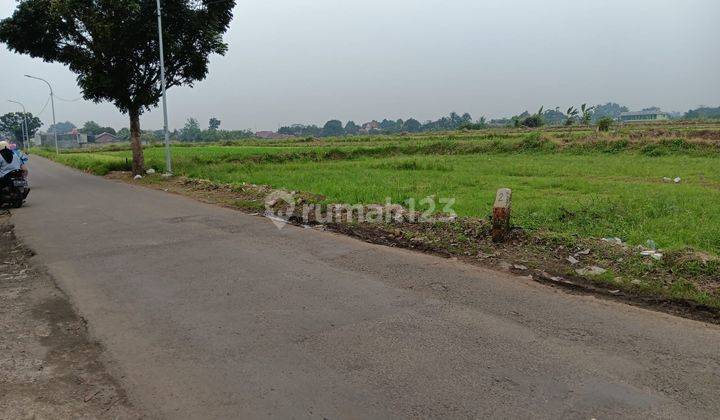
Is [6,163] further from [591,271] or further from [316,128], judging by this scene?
[316,128]

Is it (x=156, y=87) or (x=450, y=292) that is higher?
(x=156, y=87)

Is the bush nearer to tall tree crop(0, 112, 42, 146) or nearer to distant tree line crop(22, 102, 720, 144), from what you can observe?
distant tree line crop(22, 102, 720, 144)

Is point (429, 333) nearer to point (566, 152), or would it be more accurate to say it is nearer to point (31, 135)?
point (566, 152)

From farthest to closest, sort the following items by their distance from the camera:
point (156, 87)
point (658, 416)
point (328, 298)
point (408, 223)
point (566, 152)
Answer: point (566, 152)
point (156, 87)
point (408, 223)
point (328, 298)
point (658, 416)

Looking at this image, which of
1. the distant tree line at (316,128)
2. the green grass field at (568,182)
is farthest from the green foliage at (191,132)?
the green grass field at (568,182)

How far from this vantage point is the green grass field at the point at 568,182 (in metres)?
8.40

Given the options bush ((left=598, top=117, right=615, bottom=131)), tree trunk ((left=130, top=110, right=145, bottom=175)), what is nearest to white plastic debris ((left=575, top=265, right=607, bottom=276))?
tree trunk ((left=130, top=110, right=145, bottom=175))

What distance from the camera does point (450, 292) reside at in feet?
17.5

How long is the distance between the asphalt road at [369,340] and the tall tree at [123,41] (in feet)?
44.2

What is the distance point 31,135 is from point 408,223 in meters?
112

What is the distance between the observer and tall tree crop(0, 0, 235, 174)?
17656 mm

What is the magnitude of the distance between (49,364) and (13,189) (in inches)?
391

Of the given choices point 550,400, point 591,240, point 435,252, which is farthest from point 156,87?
point 550,400

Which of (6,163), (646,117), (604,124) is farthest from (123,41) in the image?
(646,117)
